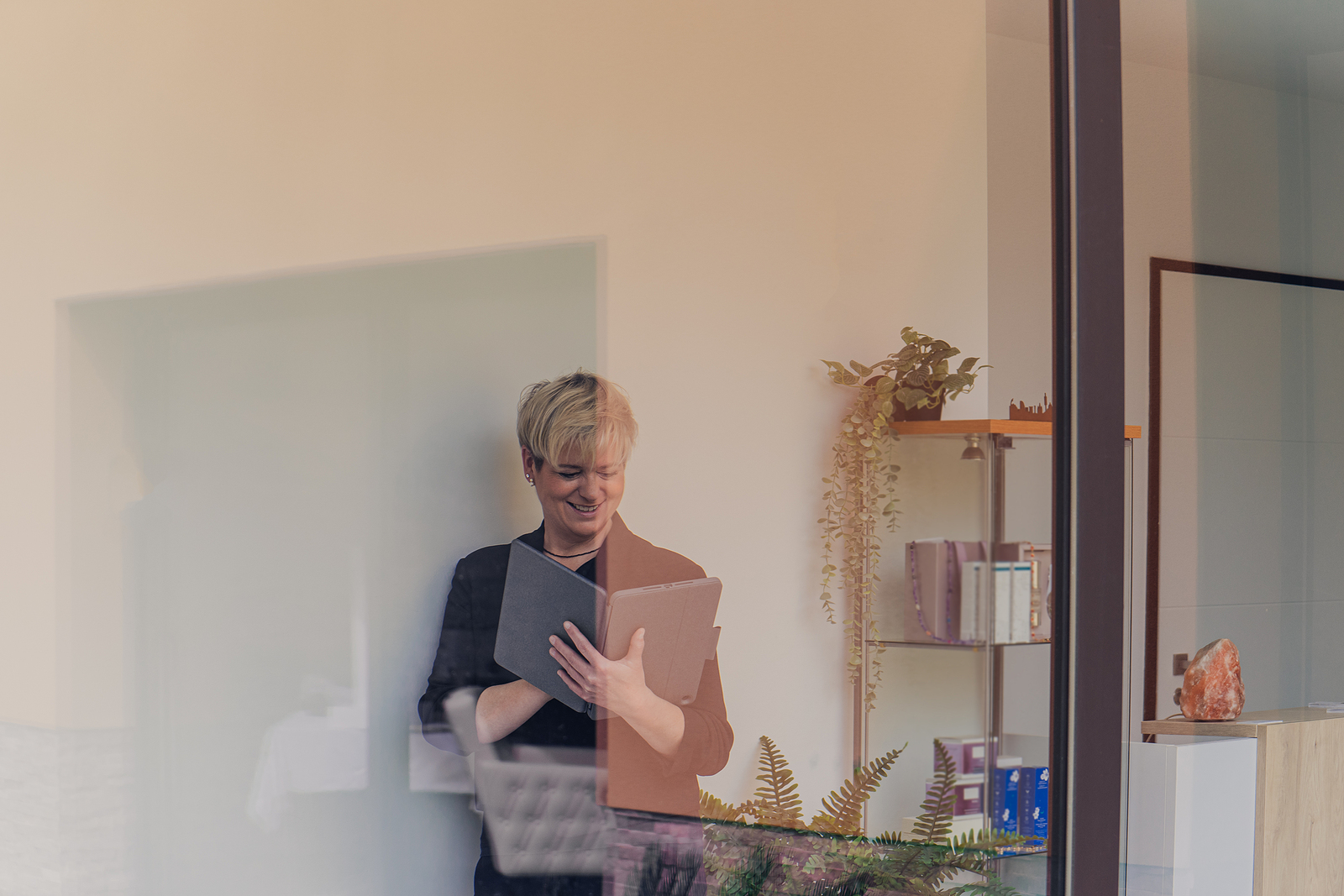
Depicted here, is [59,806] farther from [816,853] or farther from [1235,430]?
[1235,430]

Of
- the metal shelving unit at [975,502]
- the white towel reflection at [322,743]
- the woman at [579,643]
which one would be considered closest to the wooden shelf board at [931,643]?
the metal shelving unit at [975,502]

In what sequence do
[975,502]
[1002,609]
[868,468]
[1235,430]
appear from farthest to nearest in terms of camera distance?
[1002,609] < [975,502] < [868,468] < [1235,430]

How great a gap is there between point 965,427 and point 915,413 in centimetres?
7

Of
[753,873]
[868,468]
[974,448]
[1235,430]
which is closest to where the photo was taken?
[1235,430]

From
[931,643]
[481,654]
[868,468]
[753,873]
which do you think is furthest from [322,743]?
[931,643]

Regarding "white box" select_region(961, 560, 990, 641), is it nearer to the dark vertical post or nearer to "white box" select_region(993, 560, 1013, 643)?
"white box" select_region(993, 560, 1013, 643)

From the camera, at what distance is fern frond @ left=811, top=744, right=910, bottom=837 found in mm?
1244

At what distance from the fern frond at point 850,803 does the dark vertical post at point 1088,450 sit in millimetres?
322

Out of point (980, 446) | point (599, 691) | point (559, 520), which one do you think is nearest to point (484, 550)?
point (559, 520)

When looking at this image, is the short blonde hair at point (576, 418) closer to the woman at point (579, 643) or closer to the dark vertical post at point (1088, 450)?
the woman at point (579, 643)

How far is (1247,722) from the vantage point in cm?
103

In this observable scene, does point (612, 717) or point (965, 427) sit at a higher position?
point (965, 427)

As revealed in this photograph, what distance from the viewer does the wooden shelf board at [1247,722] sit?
103 cm

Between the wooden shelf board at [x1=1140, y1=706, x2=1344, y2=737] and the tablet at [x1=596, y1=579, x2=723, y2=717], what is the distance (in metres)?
0.51
